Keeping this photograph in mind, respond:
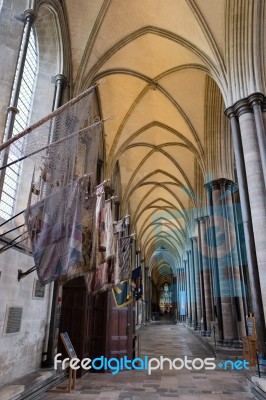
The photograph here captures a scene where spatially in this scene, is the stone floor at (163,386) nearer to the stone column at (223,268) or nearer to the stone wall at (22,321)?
the stone wall at (22,321)

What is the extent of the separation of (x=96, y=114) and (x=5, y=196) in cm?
814

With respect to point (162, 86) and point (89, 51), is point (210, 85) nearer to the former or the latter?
point (162, 86)

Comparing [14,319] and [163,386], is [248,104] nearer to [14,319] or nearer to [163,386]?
[163,386]

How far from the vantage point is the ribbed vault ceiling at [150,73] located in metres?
10.2

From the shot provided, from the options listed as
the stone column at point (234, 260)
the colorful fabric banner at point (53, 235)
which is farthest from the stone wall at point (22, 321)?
the stone column at point (234, 260)

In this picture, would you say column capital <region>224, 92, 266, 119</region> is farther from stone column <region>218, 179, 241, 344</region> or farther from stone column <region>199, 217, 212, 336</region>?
stone column <region>199, 217, 212, 336</region>

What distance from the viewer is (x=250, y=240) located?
7418 millimetres

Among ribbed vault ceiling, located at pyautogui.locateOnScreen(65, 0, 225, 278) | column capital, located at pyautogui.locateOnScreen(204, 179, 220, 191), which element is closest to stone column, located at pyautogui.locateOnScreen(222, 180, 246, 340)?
column capital, located at pyautogui.locateOnScreen(204, 179, 220, 191)

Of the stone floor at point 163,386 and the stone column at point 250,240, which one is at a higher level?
the stone column at point 250,240

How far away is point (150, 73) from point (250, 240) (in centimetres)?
889

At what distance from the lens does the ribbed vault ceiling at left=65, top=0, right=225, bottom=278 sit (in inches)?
402

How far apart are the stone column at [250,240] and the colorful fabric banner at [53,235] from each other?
4.57 meters

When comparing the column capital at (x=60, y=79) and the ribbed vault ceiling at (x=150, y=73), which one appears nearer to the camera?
the column capital at (x=60, y=79)

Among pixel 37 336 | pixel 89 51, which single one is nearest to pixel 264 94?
pixel 89 51
